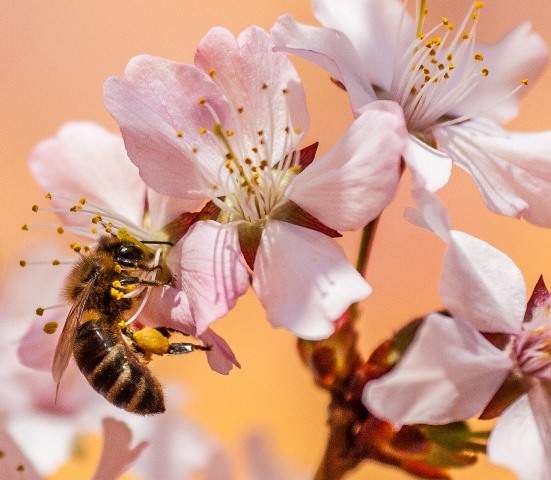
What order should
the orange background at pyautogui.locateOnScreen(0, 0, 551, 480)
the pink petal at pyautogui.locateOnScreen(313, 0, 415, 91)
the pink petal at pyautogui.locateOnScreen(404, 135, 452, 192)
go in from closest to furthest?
the pink petal at pyautogui.locateOnScreen(404, 135, 452, 192) < the pink petal at pyautogui.locateOnScreen(313, 0, 415, 91) < the orange background at pyautogui.locateOnScreen(0, 0, 551, 480)

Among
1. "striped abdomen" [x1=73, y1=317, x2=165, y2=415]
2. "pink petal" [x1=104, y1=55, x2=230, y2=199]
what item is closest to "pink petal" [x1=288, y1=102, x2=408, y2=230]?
"pink petal" [x1=104, y1=55, x2=230, y2=199]

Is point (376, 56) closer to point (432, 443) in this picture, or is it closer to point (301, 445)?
point (432, 443)

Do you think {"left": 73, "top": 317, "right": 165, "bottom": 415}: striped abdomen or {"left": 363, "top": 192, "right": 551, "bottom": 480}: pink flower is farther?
{"left": 73, "top": 317, "right": 165, "bottom": 415}: striped abdomen

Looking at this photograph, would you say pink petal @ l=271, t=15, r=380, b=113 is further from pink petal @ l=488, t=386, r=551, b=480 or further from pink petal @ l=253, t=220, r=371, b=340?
pink petal @ l=488, t=386, r=551, b=480

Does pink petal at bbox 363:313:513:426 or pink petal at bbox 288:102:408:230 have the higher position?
pink petal at bbox 288:102:408:230

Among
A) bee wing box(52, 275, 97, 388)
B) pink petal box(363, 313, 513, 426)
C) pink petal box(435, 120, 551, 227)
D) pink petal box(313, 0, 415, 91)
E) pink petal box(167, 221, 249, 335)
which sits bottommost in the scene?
bee wing box(52, 275, 97, 388)

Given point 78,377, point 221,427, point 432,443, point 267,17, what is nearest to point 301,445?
point 221,427
